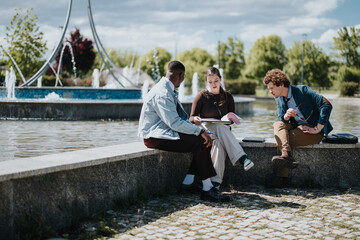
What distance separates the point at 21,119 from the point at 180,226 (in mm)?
11788

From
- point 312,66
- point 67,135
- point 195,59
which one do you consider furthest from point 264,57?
point 67,135

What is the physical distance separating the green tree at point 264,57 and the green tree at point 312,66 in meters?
6.53

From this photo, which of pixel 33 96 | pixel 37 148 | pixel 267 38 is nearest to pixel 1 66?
pixel 267 38

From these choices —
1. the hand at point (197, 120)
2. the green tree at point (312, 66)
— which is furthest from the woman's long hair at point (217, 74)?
the green tree at point (312, 66)

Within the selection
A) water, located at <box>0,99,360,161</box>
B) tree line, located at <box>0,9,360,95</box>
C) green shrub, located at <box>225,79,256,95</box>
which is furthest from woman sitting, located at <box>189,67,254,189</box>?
green shrub, located at <box>225,79,256,95</box>

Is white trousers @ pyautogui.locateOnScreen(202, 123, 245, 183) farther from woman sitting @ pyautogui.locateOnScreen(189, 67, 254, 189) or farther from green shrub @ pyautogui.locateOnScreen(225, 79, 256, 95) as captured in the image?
green shrub @ pyautogui.locateOnScreen(225, 79, 256, 95)

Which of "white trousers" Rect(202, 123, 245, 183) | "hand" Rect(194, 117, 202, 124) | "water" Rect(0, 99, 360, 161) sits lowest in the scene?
"water" Rect(0, 99, 360, 161)

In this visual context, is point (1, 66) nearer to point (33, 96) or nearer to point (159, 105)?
point (33, 96)

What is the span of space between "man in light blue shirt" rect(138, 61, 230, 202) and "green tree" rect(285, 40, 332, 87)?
52.0 metres

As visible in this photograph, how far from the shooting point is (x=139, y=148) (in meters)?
5.36

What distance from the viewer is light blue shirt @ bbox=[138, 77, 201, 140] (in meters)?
5.12

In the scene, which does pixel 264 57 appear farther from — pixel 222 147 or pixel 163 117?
pixel 163 117

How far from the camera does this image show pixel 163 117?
512 cm

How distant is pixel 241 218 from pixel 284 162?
1.36m
